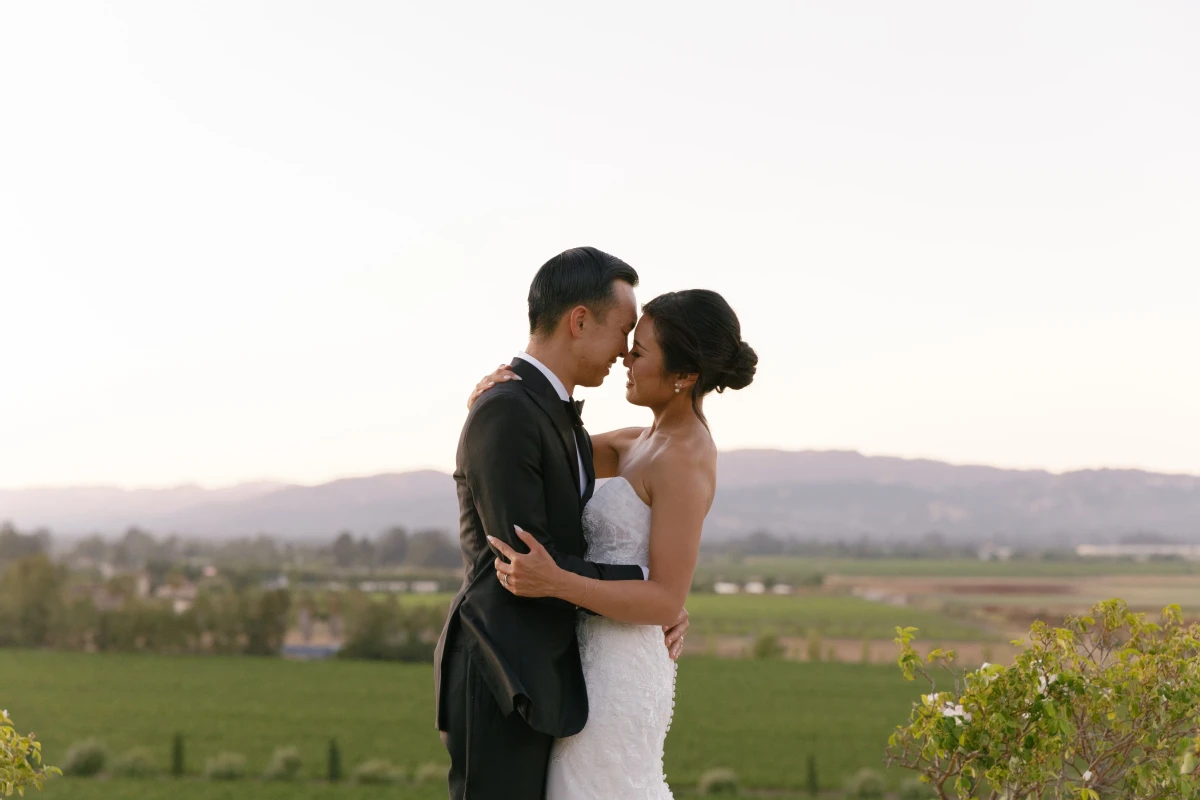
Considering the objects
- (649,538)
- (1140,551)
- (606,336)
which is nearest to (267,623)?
(649,538)

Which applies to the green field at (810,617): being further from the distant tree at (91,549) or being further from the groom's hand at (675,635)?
the groom's hand at (675,635)

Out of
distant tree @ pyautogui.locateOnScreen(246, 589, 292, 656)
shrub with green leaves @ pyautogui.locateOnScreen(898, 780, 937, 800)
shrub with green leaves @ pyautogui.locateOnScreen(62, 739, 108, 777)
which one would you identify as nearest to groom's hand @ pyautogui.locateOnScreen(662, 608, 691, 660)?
shrub with green leaves @ pyautogui.locateOnScreen(898, 780, 937, 800)

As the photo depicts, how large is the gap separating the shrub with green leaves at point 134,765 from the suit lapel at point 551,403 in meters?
45.8

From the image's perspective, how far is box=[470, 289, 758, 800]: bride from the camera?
149 inches

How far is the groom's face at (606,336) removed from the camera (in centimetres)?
380

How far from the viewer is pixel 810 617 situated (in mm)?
96812

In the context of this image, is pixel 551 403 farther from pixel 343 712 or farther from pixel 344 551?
pixel 344 551

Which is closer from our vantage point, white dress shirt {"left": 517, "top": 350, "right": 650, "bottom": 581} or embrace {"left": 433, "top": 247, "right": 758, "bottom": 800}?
embrace {"left": 433, "top": 247, "right": 758, "bottom": 800}

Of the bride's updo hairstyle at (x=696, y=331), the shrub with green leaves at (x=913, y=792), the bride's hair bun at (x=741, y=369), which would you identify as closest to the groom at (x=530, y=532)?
the bride's updo hairstyle at (x=696, y=331)

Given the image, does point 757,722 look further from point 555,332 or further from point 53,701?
point 555,332

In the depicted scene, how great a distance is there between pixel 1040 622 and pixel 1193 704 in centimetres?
80

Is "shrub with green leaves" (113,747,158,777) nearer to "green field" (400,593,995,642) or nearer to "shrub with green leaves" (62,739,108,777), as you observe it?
"shrub with green leaves" (62,739,108,777)

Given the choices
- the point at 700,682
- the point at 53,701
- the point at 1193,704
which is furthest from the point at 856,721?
the point at 1193,704

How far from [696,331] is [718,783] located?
39.7 m
